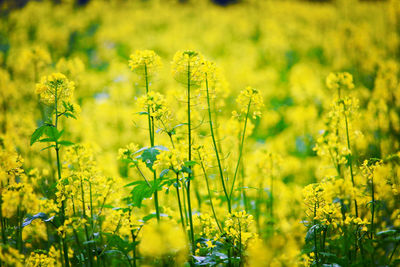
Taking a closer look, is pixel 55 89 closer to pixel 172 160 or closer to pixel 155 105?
pixel 155 105

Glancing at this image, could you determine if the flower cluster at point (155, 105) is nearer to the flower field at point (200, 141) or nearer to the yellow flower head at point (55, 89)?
the flower field at point (200, 141)

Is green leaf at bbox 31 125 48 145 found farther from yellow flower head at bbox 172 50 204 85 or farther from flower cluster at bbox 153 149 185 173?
yellow flower head at bbox 172 50 204 85

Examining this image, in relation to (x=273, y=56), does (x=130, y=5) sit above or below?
above

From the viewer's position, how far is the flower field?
2857 millimetres

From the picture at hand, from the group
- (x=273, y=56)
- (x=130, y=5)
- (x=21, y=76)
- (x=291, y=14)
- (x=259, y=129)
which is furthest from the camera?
(x=130, y=5)

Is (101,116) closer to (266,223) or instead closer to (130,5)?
(266,223)

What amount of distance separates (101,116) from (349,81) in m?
6.69

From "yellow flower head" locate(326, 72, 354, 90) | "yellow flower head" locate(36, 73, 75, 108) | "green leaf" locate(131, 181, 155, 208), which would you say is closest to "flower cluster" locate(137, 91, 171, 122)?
"green leaf" locate(131, 181, 155, 208)

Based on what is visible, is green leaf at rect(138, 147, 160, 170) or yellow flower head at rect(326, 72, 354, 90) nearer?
green leaf at rect(138, 147, 160, 170)

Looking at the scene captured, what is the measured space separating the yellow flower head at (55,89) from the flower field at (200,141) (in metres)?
0.01

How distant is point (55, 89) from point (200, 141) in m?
2.05

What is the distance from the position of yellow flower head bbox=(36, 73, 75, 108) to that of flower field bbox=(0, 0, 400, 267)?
0.01 meters

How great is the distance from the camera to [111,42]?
53.4ft

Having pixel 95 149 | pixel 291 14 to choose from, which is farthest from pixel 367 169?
pixel 291 14
